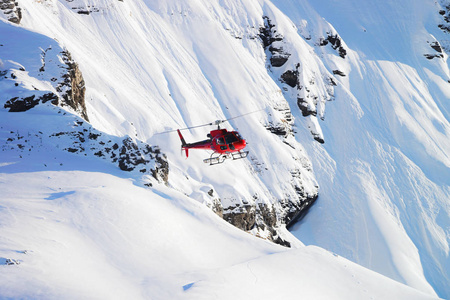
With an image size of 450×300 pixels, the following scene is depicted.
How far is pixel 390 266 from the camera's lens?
1660 inches

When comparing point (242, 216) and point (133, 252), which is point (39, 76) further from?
point (242, 216)

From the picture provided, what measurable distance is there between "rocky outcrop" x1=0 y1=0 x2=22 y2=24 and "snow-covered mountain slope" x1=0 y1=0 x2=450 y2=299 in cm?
33

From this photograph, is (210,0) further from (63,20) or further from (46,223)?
(46,223)

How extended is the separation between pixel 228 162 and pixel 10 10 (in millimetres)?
27200

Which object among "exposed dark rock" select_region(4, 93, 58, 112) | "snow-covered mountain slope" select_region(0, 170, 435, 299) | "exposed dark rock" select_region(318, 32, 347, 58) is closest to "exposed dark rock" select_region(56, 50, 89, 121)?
"exposed dark rock" select_region(4, 93, 58, 112)

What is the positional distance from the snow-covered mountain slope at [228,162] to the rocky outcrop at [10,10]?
327 millimetres

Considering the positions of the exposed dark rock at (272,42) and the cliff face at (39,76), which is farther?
the exposed dark rock at (272,42)

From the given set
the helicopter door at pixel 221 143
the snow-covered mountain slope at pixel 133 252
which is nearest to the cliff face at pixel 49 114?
the snow-covered mountain slope at pixel 133 252

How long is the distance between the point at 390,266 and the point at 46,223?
139ft

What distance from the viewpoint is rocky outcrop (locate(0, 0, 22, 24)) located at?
29.5m

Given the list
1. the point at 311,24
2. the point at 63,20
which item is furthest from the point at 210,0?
the point at 63,20

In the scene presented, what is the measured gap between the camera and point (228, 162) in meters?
43.0

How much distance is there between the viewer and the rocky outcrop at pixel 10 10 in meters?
29.5

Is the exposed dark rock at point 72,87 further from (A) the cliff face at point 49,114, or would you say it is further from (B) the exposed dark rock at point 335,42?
(B) the exposed dark rock at point 335,42
